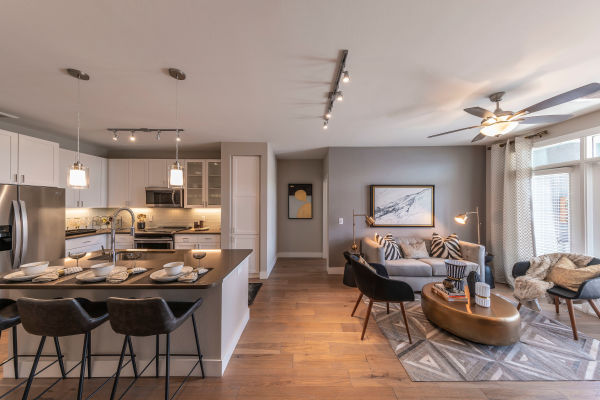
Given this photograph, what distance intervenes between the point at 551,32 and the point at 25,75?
4.17 meters

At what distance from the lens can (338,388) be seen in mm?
1770

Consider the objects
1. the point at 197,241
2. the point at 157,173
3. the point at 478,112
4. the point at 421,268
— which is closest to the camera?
the point at 478,112

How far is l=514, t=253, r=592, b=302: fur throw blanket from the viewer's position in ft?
8.66

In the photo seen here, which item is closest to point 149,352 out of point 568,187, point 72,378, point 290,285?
point 72,378

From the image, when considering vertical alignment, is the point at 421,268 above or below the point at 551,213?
below

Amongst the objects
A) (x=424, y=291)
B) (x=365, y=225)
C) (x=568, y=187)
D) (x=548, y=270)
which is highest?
(x=568, y=187)

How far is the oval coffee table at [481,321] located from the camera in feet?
6.94

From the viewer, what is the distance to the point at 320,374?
191 cm

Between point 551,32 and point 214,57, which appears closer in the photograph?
point 551,32

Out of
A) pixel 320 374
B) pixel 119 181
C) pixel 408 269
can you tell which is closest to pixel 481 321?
pixel 408 269

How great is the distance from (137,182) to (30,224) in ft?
6.13

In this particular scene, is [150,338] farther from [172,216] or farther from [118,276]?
[172,216]

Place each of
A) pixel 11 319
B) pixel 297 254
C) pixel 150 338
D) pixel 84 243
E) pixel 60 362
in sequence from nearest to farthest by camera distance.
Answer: pixel 11 319
pixel 60 362
pixel 150 338
pixel 84 243
pixel 297 254

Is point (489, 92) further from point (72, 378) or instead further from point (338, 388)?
point (72, 378)
